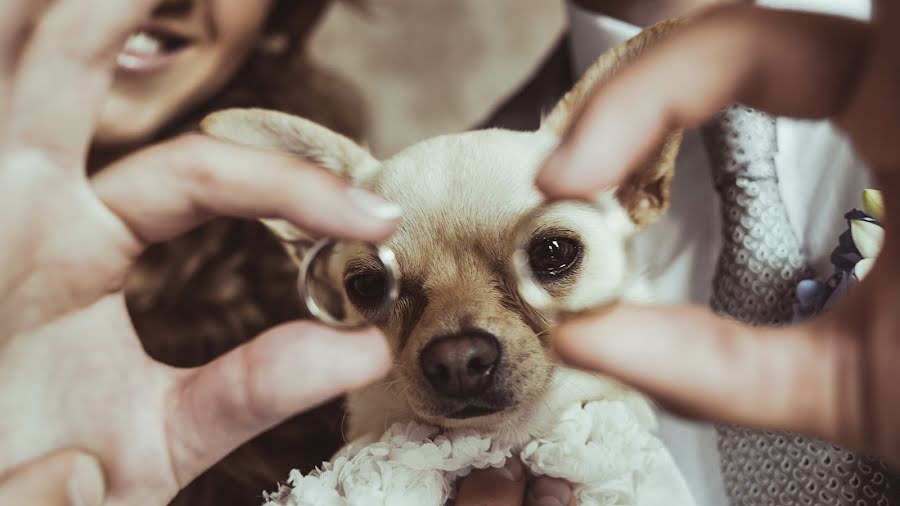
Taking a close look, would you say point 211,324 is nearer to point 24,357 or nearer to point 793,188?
point 24,357

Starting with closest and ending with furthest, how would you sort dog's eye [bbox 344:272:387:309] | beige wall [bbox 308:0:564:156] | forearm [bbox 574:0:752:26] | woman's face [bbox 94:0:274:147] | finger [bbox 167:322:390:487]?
finger [bbox 167:322:390:487], dog's eye [bbox 344:272:387:309], forearm [bbox 574:0:752:26], woman's face [bbox 94:0:274:147], beige wall [bbox 308:0:564:156]

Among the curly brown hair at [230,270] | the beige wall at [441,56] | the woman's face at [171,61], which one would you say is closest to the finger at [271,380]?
the curly brown hair at [230,270]

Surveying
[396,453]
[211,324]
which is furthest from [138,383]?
[211,324]

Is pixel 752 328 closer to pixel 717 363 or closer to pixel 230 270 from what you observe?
pixel 717 363

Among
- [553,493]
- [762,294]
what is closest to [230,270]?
[553,493]

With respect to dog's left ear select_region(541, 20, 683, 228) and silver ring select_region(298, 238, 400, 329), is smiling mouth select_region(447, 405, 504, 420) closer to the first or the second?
silver ring select_region(298, 238, 400, 329)

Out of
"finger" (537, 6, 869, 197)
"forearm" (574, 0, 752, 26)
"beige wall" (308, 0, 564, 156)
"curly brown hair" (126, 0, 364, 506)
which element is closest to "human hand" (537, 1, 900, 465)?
"finger" (537, 6, 869, 197)
